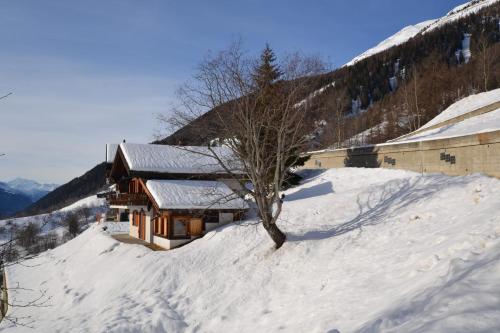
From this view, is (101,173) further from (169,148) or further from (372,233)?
(372,233)

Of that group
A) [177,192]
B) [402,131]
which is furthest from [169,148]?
[402,131]

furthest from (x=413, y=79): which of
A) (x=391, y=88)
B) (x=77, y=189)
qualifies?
(x=77, y=189)

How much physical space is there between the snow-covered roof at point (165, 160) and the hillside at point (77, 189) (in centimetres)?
15064

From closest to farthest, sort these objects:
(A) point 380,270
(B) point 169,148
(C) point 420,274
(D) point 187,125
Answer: (C) point 420,274
(A) point 380,270
(D) point 187,125
(B) point 169,148

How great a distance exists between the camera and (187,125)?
53.2 ft

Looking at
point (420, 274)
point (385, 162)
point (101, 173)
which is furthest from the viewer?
point (101, 173)

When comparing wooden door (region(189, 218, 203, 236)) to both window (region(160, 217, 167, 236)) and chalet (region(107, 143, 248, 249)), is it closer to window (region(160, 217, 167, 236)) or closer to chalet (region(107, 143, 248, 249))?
chalet (region(107, 143, 248, 249))

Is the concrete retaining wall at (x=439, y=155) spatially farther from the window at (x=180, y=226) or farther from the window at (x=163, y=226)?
Answer: the window at (x=163, y=226)

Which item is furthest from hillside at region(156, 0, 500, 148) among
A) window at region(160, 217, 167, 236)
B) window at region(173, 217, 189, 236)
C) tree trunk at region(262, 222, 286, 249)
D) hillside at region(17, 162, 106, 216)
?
hillside at region(17, 162, 106, 216)

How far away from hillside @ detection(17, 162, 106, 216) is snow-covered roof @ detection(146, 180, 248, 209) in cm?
15514

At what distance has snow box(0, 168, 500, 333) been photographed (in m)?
7.55

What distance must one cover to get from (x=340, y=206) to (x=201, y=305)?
322 inches

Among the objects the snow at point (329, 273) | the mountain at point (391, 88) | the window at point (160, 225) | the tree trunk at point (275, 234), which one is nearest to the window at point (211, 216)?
the snow at point (329, 273)

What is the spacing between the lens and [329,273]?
41.0 feet
